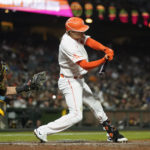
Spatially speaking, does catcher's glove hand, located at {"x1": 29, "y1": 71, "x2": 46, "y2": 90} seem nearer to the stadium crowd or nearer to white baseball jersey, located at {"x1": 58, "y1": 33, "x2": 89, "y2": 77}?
white baseball jersey, located at {"x1": 58, "y1": 33, "x2": 89, "y2": 77}

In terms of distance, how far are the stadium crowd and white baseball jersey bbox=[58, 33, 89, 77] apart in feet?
25.3

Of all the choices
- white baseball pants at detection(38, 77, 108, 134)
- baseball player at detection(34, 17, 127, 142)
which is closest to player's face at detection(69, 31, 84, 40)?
baseball player at detection(34, 17, 127, 142)

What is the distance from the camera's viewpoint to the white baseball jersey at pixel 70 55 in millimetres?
6387

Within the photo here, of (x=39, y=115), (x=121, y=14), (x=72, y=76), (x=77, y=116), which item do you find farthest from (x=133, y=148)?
(x=121, y=14)

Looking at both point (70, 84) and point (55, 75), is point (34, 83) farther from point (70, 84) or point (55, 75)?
point (55, 75)

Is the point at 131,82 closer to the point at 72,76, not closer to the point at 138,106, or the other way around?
the point at 138,106

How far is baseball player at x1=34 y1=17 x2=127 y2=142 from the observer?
21.1 feet

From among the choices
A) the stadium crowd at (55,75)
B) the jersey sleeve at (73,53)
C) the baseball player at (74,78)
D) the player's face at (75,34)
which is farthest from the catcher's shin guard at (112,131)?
the stadium crowd at (55,75)

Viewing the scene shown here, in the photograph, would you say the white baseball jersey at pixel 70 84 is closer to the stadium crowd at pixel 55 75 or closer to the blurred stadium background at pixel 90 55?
the blurred stadium background at pixel 90 55

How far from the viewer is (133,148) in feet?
19.8

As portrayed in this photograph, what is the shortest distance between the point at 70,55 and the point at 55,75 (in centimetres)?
1193

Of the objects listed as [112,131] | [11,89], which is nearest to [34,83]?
[11,89]

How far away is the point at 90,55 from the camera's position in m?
21.9

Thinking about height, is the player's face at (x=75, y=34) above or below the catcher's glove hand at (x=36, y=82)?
above
